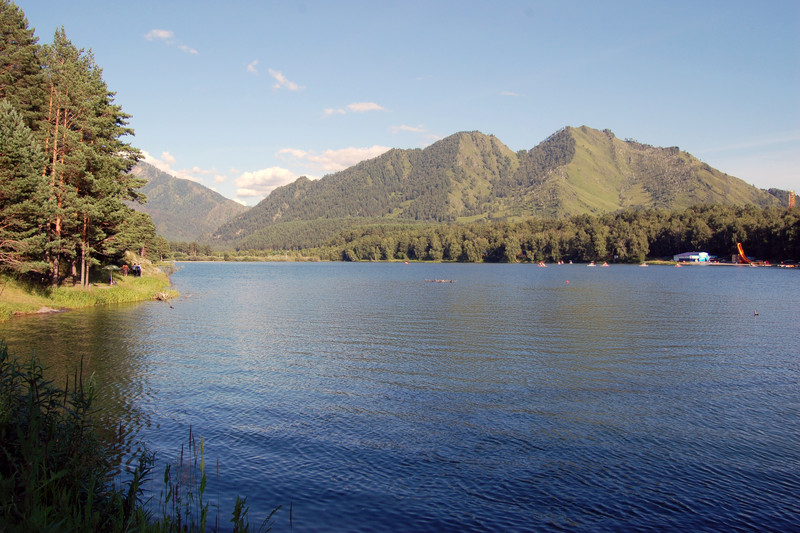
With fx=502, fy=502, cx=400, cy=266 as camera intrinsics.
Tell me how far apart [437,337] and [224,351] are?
14.7 m

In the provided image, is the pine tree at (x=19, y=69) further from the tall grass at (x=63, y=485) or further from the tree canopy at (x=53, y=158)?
the tall grass at (x=63, y=485)

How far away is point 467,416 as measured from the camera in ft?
61.7

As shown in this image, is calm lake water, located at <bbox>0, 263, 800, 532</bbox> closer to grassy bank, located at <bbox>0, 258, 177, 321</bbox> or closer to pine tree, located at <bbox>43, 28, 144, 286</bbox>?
grassy bank, located at <bbox>0, 258, 177, 321</bbox>

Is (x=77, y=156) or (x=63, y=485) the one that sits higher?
(x=77, y=156)

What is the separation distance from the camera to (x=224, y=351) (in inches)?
1210

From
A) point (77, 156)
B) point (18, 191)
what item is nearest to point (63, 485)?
point (18, 191)

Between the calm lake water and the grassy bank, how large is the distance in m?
2.96

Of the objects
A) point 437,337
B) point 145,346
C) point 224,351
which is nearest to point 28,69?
point 145,346

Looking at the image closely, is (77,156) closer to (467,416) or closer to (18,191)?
(18,191)

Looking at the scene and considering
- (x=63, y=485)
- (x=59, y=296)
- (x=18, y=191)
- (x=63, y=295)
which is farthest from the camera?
(x=63, y=295)

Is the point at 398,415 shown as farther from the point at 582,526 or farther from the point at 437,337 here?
the point at 437,337

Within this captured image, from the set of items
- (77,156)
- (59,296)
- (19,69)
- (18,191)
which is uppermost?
(19,69)

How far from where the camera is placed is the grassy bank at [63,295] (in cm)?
4155

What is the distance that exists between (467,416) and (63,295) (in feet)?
150
